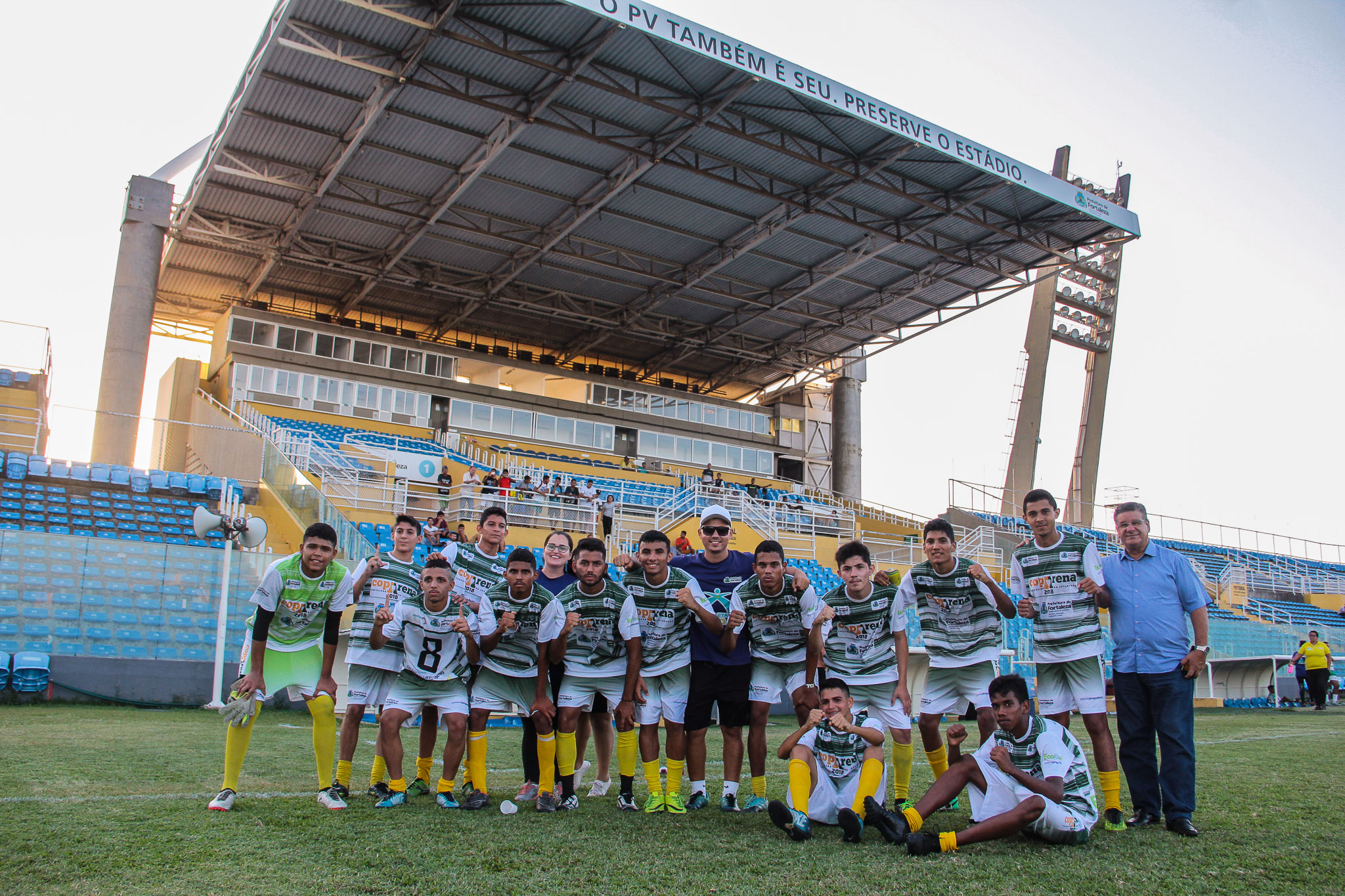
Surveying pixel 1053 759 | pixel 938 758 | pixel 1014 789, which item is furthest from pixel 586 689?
pixel 1053 759

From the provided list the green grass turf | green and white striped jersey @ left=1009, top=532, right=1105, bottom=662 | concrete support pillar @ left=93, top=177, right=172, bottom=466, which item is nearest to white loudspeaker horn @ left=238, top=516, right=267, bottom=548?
the green grass turf

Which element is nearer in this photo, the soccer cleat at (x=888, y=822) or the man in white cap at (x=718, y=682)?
the soccer cleat at (x=888, y=822)

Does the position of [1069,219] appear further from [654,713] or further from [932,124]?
[654,713]

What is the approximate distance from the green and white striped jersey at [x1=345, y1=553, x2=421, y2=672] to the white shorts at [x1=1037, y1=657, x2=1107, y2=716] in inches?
171

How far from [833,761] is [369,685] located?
3130mm

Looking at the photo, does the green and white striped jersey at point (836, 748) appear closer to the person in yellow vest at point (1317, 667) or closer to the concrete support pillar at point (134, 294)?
the person in yellow vest at point (1317, 667)

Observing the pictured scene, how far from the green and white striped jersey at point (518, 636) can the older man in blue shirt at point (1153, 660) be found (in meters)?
3.90

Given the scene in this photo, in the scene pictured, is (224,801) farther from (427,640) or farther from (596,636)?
(596,636)

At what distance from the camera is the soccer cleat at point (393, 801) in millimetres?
5875

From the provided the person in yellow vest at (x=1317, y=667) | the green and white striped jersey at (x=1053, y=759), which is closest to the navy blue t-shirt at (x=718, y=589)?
the green and white striped jersey at (x=1053, y=759)

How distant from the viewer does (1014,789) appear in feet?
16.9

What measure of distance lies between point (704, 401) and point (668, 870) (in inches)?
1538

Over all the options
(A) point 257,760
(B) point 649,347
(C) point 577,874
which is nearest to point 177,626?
(A) point 257,760

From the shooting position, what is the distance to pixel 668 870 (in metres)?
4.45
